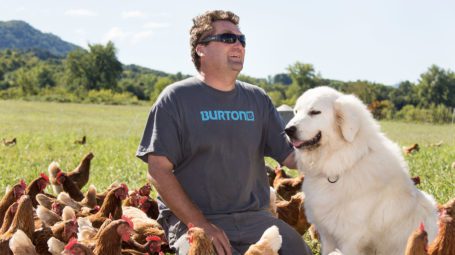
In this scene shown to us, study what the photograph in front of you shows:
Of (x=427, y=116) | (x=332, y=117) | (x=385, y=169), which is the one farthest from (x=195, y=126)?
(x=427, y=116)

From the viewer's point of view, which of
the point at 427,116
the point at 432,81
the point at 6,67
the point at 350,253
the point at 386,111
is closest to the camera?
the point at 350,253

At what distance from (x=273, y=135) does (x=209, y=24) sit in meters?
1.20

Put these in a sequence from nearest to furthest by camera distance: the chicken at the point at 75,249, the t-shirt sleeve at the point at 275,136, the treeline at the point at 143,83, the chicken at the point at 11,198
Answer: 1. the chicken at the point at 75,249
2. the t-shirt sleeve at the point at 275,136
3. the chicken at the point at 11,198
4. the treeline at the point at 143,83

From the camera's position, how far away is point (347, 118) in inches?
180

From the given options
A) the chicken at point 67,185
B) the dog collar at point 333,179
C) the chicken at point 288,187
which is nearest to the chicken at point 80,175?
the chicken at point 67,185

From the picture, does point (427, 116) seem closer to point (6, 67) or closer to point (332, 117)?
point (332, 117)

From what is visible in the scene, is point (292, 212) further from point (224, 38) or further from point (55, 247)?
point (55, 247)

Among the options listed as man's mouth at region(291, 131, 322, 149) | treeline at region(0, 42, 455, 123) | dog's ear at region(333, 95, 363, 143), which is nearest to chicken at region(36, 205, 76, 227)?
man's mouth at region(291, 131, 322, 149)

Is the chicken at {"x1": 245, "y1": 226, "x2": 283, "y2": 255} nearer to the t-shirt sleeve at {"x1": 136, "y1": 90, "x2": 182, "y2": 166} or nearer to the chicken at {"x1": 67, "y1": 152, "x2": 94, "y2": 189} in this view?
the t-shirt sleeve at {"x1": 136, "y1": 90, "x2": 182, "y2": 166}

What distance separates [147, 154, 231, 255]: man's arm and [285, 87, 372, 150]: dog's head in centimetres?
105

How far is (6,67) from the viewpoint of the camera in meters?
119

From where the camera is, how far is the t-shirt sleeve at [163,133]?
14.4ft

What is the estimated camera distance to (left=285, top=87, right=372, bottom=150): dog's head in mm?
4578

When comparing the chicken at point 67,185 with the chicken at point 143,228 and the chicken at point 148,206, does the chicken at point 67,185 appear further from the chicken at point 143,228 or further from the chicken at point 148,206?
the chicken at point 143,228
